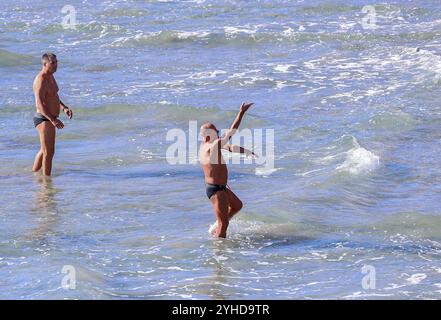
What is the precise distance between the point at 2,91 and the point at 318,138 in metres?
6.69

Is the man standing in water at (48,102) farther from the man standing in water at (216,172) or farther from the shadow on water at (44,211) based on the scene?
the man standing in water at (216,172)

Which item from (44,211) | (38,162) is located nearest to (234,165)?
(38,162)

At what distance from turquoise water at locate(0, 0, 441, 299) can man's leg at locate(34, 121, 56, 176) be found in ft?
0.72

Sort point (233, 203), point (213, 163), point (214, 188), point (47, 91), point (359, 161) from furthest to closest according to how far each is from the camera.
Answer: point (359, 161), point (47, 91), point (233, 203), point (214, 188), point (213, 163)

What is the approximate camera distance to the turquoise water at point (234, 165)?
11312 millimetres

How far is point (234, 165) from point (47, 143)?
282 cm

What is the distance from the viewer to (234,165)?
1589 centimetres

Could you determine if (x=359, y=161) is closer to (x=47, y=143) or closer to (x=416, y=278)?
(x=47, y=143)

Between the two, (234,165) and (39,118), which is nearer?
(39,118)

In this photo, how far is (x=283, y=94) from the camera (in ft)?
67.6

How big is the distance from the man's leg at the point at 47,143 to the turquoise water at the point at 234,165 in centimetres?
22

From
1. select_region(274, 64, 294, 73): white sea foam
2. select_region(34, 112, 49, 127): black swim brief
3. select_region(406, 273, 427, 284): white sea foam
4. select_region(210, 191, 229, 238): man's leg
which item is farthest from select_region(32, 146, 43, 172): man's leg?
select_region(274, 64, 294, 73): white sea foam

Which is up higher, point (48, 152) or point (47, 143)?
point (47, 143)

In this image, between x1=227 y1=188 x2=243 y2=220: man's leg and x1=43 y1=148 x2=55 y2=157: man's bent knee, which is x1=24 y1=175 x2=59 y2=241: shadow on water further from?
x1=227 y1=188 x2=243 y2=220: man's leg
